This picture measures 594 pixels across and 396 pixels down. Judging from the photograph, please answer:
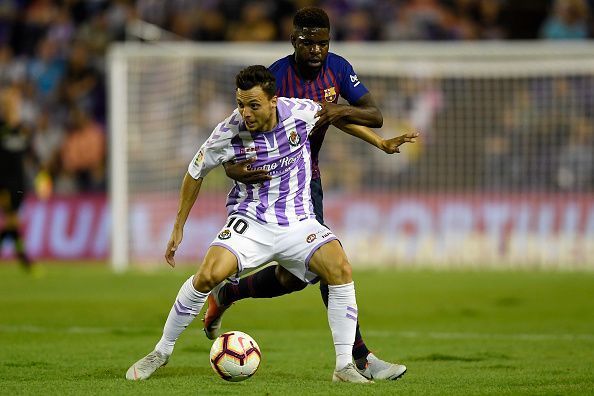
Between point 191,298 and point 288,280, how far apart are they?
1.20m

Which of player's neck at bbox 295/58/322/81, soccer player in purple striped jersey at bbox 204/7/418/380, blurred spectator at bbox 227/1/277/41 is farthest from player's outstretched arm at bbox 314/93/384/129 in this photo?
blurred spectator at bbox 227/1/277/41

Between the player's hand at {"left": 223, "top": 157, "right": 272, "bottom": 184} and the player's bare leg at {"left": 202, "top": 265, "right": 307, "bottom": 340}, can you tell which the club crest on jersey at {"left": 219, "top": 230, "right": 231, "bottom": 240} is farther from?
the player's bare leg at {"left": 202, "top": 265, "right": 307, "bottom": 340}

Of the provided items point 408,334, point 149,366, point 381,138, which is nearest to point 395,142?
point 381,138

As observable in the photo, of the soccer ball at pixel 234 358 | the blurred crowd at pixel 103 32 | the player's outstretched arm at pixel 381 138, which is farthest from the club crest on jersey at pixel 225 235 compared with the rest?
the blurred crowd at pixel 103 32

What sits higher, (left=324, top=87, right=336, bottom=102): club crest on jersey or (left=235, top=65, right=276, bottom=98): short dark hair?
(left=235, top=65, right=276, bottom=98): short dark hair

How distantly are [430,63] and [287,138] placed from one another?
12845 millimetres

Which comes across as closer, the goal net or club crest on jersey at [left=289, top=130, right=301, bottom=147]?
club crest on jersey at [left=289, top=130, right=301, bottom=147]

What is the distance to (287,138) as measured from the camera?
7.81 m

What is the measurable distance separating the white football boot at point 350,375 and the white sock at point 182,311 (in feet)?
3.24

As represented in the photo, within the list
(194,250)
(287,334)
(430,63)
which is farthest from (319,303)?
(430,63)

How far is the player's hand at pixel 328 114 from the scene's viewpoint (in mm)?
7941

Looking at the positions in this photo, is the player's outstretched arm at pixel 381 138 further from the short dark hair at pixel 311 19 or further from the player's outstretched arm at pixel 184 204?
the player's outstretched arm at pixel 184 204

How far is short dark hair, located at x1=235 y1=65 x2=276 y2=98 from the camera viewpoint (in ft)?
24.7

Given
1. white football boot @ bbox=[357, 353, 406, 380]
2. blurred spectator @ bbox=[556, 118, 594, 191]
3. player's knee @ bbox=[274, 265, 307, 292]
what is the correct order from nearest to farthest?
1. white football boot @ bbox=[357, 353, 406, 380]
2. player's knee @ bbox=[274, 265, 307, 292]
3. blurred spectator @ bbox=[556, 118, 594, 191]
